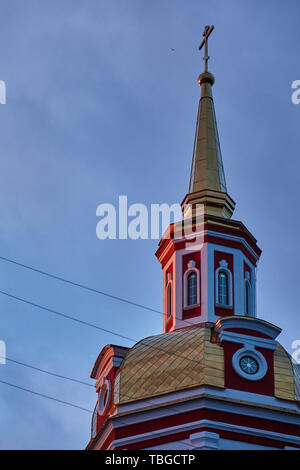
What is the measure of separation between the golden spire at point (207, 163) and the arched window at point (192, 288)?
90.5 inches

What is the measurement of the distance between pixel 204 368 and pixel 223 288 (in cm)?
485

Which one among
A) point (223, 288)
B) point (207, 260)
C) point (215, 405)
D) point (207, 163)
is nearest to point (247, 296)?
point (223, 288)

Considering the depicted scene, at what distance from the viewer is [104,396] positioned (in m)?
33.5

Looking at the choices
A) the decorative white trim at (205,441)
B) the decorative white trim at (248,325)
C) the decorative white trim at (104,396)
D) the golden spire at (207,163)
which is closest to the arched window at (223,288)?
the golden spire at (207,163)

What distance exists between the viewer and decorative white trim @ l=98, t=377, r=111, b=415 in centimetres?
3297

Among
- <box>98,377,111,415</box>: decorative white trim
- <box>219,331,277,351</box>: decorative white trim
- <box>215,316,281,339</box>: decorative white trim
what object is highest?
<box>215,316,281,339</box>: decorative white trim

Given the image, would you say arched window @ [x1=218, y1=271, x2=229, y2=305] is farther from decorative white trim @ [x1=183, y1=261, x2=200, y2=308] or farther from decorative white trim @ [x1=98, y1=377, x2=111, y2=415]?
decorative white trim @ [x1=98, y1=377, x2=111, y2=415]

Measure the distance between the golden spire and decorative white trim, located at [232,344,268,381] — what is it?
20.3 ft

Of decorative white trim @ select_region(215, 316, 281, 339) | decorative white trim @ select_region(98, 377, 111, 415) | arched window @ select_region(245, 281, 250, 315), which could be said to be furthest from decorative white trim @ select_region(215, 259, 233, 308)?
decorative white trim @ select_region(98, 377, 111, 415)

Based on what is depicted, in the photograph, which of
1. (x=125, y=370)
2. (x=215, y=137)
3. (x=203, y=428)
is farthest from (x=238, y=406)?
(x=215, y=137)

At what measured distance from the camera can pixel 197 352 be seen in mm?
31672
